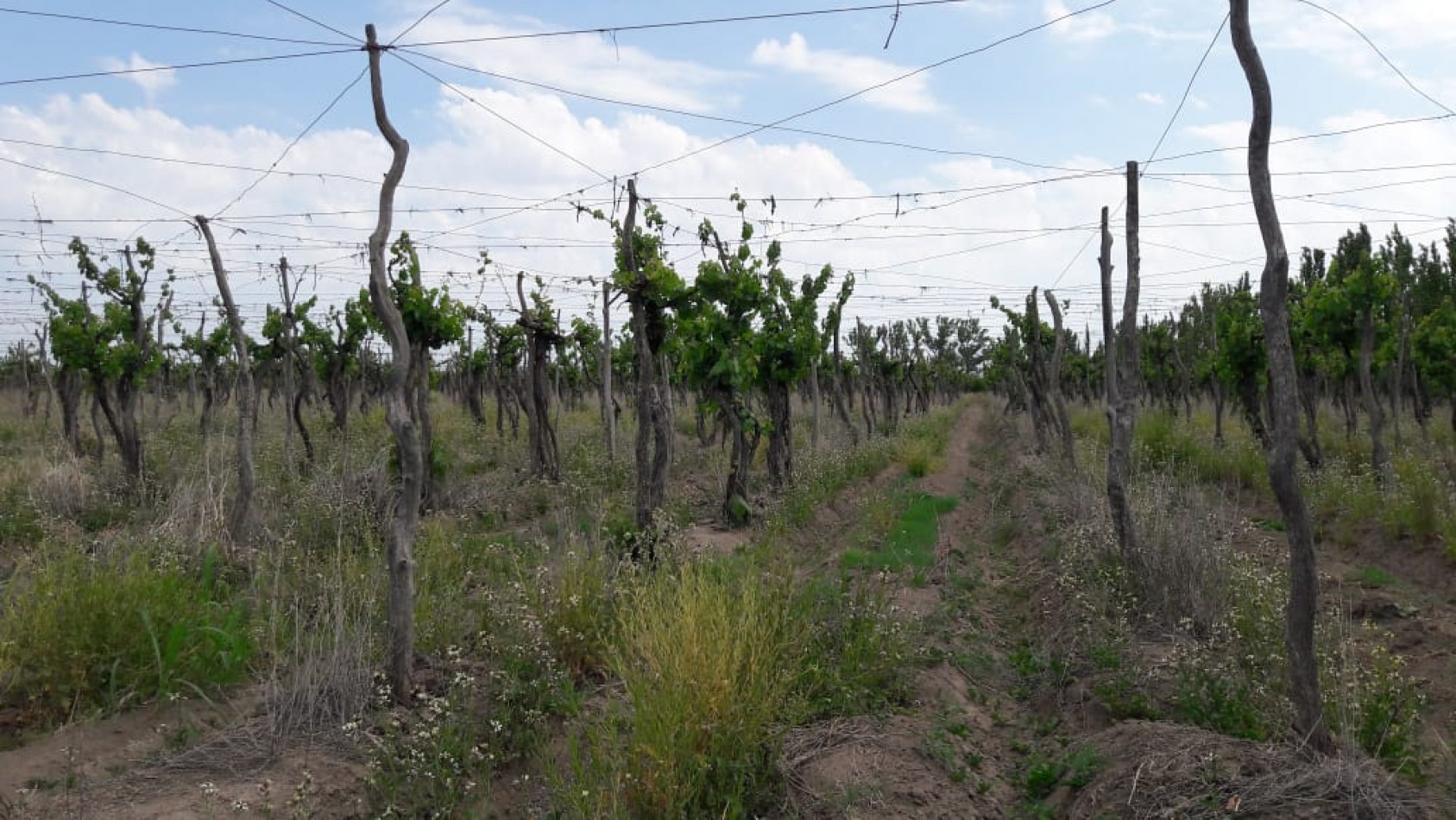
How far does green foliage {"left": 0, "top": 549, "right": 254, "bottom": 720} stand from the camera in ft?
16.2

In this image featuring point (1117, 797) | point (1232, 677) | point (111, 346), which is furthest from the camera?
point (111, 346)

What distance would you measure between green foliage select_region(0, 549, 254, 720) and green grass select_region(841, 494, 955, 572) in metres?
4.31

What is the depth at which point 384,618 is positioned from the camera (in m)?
5.98

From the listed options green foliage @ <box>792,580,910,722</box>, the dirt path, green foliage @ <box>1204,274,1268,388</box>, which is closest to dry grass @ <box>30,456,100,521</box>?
green foliage @ <box>792,580,910,722</box>

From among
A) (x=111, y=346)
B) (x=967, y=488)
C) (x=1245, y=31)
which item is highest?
(x=1245, y=31)

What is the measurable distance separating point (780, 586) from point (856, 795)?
1.76 meters

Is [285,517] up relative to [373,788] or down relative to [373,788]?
up

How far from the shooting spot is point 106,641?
17.0ft

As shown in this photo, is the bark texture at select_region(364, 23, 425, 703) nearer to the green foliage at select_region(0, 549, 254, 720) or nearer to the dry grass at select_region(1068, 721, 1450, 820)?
the green foliage at select_region(0, 549, 254, 720)

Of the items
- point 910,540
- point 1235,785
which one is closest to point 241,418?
point 910,540

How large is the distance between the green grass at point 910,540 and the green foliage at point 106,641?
431 centimetres

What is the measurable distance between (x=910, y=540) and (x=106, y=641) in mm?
7665

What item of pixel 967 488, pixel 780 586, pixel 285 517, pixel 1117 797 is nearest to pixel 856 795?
pixel 1117 797

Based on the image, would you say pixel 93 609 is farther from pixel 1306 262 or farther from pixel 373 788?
pixel 1306 262
